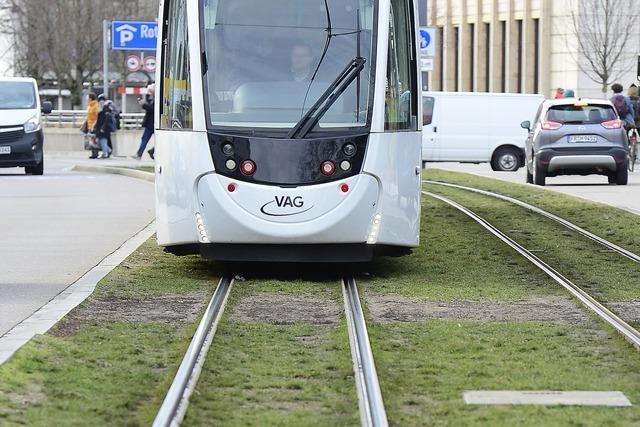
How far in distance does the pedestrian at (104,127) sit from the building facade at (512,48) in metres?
25.6

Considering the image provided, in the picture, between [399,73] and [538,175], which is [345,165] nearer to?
[399,73]

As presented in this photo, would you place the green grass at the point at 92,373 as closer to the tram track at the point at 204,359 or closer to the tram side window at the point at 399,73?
the tram track at the point at 204,359

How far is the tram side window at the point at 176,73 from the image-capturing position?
13078 mm

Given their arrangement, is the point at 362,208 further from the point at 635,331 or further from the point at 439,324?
the point at 635,331

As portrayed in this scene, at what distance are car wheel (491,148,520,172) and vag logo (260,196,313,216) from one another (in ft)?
82.1

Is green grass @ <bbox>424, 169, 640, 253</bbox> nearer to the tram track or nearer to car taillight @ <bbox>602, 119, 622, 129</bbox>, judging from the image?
car taillight @ <bbox>602, 119, 622, 129</bbox>

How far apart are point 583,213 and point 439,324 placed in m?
11.0

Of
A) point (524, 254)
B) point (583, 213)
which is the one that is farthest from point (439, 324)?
point (583, 213)

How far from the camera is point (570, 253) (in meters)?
15.3

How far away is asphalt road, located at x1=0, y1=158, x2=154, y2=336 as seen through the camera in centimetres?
1223

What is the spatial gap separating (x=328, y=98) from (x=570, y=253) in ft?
11.7

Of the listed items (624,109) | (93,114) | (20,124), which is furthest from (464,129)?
(93,114)

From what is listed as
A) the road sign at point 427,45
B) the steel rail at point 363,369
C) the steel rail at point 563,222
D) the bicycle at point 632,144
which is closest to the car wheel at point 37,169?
the steel rail at point 563,222

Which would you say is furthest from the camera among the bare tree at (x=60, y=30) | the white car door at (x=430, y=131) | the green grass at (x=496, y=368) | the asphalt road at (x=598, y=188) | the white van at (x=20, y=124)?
the bare tree at (x=60, y=30)
